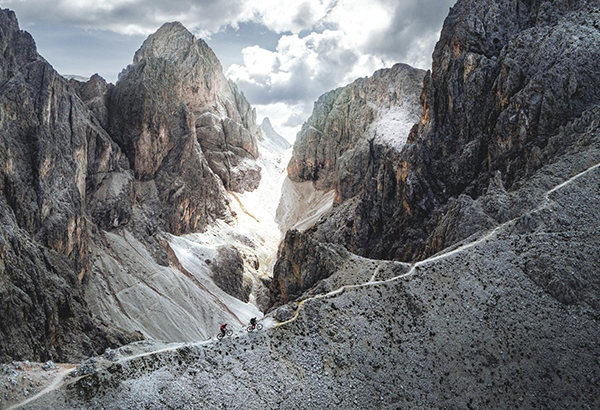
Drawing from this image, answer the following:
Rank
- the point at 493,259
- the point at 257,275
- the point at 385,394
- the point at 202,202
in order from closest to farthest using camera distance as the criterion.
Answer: the point at 385,394 → the point at 493,259 → the point at 257,275 → the point at 202,202

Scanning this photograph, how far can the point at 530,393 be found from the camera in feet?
114

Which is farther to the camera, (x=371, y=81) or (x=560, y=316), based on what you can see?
(x=371, y=81)

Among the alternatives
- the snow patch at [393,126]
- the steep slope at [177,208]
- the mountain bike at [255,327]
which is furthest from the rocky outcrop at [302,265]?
the snow patch at [393,126]

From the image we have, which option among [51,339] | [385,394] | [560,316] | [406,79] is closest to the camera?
[385,394]

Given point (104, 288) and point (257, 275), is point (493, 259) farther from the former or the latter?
point (257, 275)

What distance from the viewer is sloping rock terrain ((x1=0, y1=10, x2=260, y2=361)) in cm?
5081

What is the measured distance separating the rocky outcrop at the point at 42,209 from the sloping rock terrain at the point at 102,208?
193mm

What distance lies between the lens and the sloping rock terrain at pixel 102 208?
50.8 m

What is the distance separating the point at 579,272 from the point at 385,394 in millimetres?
22420

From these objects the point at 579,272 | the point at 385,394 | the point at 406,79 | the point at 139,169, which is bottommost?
the point at 385,394

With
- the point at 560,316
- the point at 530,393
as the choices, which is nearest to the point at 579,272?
the point at 560,316

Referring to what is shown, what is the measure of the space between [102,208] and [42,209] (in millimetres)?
28889

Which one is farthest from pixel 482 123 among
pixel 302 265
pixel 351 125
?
pixel 351 125

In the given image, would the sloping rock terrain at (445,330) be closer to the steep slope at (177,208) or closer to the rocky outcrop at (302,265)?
the rocky outcrop at (302,265)
